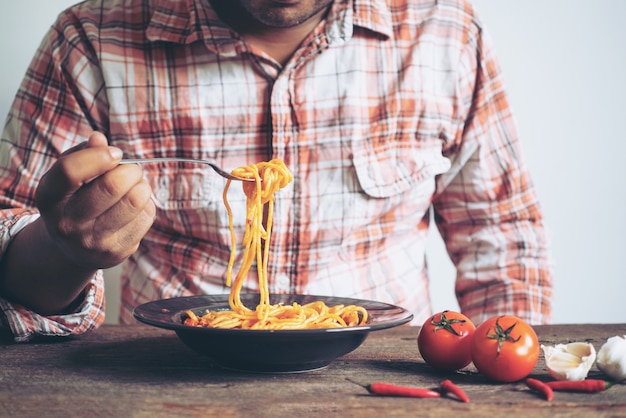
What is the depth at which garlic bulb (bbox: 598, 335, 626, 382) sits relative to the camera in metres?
1.10

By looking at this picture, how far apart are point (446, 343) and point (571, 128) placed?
1.50m

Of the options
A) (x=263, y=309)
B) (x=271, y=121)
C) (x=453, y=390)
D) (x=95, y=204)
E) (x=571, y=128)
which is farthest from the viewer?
(x=571, y=128)

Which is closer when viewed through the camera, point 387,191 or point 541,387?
point 541,387

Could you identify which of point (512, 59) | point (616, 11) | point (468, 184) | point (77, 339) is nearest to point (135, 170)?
point (77, 339)

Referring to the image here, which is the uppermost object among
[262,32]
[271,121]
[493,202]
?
[262,32]

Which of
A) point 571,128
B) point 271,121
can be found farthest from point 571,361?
point 571,128

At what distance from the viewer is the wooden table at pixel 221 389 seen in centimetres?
97

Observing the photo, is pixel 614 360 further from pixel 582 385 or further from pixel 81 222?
pixel 81 222

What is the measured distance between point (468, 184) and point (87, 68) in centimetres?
105

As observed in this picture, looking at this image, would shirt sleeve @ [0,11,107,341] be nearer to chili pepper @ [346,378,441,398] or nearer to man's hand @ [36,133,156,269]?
man's hand @ [36,133,156,269]

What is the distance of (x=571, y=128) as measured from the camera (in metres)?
2.42

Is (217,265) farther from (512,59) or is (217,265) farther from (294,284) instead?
(512,59)

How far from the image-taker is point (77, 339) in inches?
55.9

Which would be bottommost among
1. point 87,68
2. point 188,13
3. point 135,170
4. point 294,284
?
point 294,284
